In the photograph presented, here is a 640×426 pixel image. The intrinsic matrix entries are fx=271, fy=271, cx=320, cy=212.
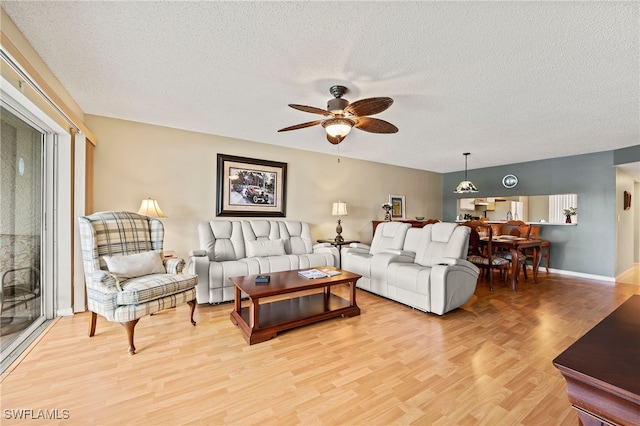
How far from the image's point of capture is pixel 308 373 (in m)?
1.90

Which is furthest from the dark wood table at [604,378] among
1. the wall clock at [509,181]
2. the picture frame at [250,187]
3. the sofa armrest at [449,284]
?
the wall clock at [509,181]

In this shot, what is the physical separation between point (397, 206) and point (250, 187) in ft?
12.3

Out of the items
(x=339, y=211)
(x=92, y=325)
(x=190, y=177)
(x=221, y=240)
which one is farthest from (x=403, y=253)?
(x=92, y=325)

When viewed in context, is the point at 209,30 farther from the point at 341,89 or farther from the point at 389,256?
the point at 389,256

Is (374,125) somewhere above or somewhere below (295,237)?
above

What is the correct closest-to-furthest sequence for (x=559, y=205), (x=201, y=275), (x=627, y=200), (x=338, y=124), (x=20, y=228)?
(x=20, y=228), (x=338, y=124), (x=201, y=275), (x=627, y=200), (x=559, y=205)

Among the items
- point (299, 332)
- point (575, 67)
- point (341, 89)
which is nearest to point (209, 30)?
point (341, 89)

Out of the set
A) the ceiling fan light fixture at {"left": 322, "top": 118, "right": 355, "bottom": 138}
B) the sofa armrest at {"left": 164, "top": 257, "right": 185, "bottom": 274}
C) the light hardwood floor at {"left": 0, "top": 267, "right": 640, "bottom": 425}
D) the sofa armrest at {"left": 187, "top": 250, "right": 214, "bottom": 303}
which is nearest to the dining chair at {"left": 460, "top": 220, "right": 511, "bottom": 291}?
the light hardwood floor at {"left": 0, "top": 267, "right": 640, "bottom": 425}

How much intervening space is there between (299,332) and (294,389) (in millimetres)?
806

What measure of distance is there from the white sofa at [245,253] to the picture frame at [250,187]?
0.33 m

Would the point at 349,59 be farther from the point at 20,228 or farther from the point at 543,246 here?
the point at 543,246

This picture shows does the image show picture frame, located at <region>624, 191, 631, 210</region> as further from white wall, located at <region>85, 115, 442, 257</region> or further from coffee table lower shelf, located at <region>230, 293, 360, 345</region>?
coffee table lower shelf, located at <region>230, 293, 360, 345</region>

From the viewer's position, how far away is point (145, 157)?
3.67 metres

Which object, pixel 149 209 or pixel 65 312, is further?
pixel 149 209
